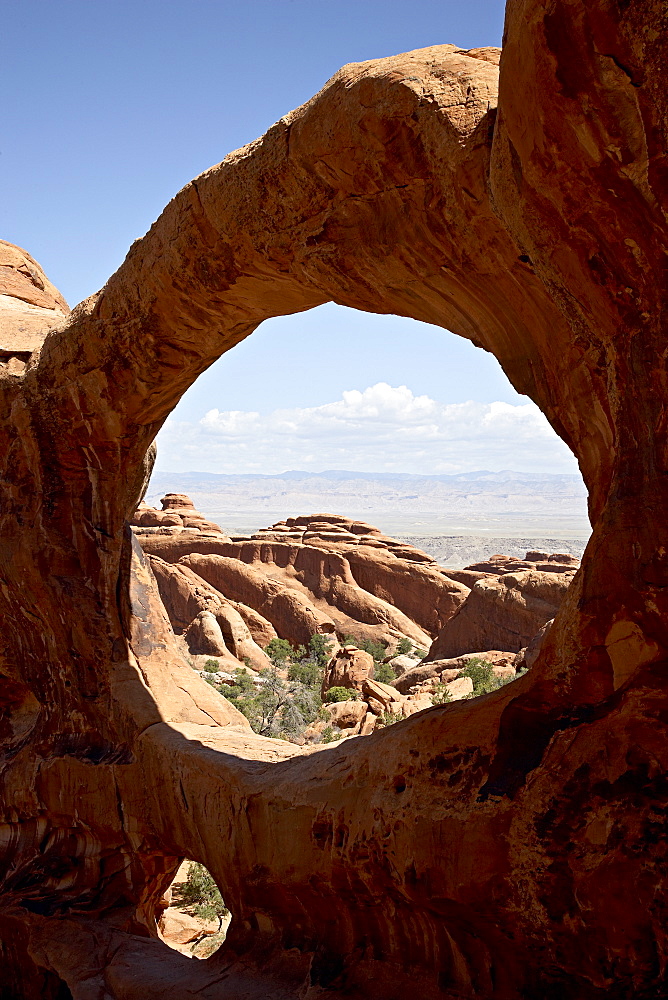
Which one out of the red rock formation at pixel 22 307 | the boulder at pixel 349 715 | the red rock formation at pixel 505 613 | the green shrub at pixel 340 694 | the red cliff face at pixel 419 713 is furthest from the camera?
the red rock formation at pixel 505 613

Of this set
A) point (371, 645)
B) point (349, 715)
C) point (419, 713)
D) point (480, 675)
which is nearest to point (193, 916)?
point (349, 715)

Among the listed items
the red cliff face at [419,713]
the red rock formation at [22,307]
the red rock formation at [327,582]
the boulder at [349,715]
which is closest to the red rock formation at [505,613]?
the red rock formation at [327,582]

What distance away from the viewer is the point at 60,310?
348 inches

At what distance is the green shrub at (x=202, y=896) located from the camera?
8.83 m

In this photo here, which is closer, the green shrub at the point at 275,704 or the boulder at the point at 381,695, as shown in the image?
the boulder at the point at 381,695

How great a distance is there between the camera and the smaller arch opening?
809cm

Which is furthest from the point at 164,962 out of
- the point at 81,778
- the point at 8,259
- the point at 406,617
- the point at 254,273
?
the point at 406,617

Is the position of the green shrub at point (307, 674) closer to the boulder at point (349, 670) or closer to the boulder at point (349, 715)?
the boulder at point (349, 670)

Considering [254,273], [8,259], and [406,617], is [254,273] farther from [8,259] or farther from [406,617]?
[406,617]

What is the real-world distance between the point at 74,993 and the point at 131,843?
119 cm

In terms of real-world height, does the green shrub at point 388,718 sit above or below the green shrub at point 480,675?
above

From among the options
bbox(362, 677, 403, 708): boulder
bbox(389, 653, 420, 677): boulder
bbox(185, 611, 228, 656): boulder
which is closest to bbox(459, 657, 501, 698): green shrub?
bbox(362, 677, 403, 708): boulder

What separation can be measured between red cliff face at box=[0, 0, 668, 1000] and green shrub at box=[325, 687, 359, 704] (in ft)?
25.4

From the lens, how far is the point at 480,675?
15672mm
